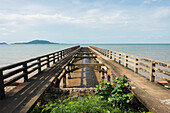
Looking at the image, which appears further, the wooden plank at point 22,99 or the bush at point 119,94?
the bush at point 119,94

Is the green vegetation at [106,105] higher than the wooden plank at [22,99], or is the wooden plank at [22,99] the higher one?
the wooden plank at [22,99]

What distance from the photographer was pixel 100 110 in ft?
12.5

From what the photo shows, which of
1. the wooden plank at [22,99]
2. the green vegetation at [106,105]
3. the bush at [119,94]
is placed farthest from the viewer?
the bush at [119,94]

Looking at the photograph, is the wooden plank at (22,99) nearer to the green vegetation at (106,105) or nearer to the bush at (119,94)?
the green vegetation at (106,105)

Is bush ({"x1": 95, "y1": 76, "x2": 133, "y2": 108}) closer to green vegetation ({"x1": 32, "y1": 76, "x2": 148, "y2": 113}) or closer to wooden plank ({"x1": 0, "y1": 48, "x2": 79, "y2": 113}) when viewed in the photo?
green vegetation ({"x1": 32, "y1": 76, "x2": 148, "y2": 113})

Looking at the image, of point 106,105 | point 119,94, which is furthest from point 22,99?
point 119,94

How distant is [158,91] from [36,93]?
177 inches

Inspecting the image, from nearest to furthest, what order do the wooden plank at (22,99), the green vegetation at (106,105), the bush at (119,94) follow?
the wooden plank at (22,99) < the green vegetation at (106,105) < the bush at (119,94)

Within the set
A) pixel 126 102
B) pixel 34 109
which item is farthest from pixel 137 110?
pixel 34 109

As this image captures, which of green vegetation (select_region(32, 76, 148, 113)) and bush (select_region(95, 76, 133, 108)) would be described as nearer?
green vegetation (select_region(32, 76, 148, 113))

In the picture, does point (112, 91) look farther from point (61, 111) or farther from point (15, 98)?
point (15, 98)

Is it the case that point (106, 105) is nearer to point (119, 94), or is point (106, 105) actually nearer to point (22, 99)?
point (119, 94)

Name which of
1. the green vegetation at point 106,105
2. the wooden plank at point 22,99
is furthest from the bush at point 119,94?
the wooden plank at point 22,99

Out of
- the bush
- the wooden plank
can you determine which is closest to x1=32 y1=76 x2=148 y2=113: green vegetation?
the bush
